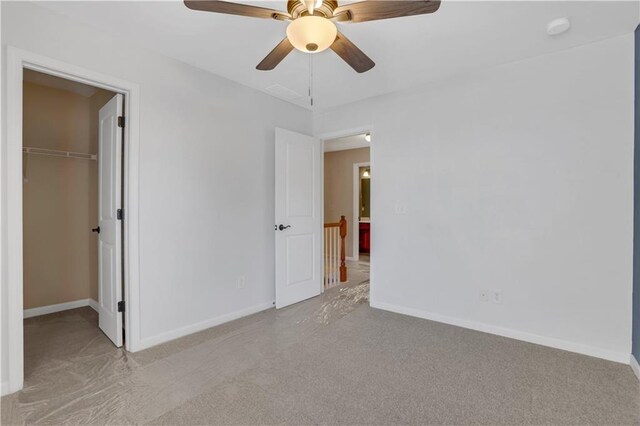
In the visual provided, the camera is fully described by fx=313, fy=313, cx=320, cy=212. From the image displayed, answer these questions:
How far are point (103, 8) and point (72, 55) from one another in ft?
1.40

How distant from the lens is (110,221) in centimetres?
273

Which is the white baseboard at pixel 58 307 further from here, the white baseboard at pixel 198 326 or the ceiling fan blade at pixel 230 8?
the ceiling fan blade at pixel 230 8

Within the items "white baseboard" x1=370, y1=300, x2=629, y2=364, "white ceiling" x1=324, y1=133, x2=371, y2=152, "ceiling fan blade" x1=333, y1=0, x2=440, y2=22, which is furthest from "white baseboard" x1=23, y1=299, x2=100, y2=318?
"white ceiling" x1=324, y1=133, x2=371, y2=152

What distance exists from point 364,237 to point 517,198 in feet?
15.4

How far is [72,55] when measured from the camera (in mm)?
2211

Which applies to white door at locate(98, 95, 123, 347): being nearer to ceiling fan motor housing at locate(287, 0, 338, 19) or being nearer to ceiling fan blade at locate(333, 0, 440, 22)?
ceiling fan motor housing at locate(287, 0, 338, 19)

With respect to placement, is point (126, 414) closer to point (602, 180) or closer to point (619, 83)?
point (602, 180)

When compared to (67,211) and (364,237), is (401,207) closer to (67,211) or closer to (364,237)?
(67,211)

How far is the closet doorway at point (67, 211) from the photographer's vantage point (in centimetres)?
280

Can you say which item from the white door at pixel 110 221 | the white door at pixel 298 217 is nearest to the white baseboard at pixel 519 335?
the white door at pixel 298 217

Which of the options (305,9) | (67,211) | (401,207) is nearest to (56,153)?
(67,211)

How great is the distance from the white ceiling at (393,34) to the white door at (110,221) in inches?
25.9

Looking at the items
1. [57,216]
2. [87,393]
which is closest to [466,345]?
[87,393]

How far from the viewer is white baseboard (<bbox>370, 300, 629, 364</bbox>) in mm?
2395
